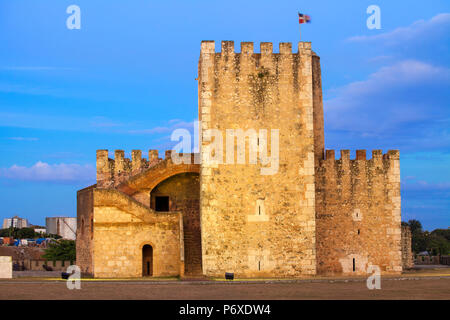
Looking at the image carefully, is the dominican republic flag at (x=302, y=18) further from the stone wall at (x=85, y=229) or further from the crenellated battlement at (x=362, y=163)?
the stone wall at (x=85, y=229)

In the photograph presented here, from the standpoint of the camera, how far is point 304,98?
93.5 feet

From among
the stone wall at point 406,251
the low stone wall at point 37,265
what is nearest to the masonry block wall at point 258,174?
the stone wall at point 406,251

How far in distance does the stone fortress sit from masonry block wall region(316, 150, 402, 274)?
43 mm

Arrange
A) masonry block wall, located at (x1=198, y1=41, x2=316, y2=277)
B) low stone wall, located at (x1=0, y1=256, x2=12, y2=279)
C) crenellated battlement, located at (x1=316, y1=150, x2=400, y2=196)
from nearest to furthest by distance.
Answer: masonry block wall, located at (x1=198, y1=41, x2=316, y2=277)
low stone wall, located at (x1=0, y1=256, x2=12, y2=279)
crenellated battlement, located at (x1=316, y1=150, x2=400, y2=196)

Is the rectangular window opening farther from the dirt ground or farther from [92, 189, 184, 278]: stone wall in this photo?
the dirt ground

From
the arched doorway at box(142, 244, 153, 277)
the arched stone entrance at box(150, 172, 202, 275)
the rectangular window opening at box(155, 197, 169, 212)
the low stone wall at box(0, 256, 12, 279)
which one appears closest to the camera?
the low stone wall at box(0, 256, 12, 279)

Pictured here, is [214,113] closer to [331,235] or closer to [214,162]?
[214,162]

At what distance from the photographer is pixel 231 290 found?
68.7 feet

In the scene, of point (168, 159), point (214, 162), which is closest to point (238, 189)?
point (214, 162)

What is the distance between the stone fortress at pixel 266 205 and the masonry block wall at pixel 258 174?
40 mm

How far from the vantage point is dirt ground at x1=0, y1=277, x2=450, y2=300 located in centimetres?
1855

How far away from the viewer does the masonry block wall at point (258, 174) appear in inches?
1090

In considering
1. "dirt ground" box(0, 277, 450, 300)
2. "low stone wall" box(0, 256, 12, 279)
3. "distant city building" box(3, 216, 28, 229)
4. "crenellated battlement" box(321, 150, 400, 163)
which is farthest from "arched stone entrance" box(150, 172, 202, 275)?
"distant city building" box(3, 216, 28, 229)

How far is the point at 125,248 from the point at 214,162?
17.5 feet
